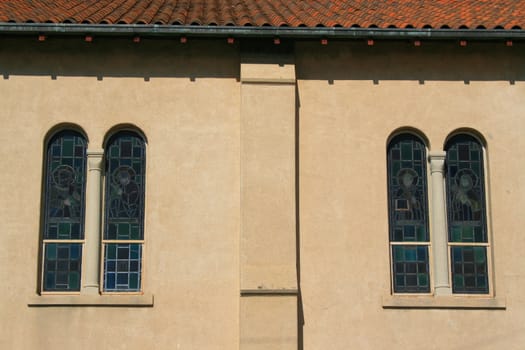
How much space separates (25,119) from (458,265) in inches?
272

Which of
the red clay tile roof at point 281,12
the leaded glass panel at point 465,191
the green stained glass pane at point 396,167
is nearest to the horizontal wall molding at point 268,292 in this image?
the green stained glass pane at point 396,167

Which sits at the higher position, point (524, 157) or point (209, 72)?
point (209, 72)

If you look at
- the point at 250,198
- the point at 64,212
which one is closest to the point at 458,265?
the point at 250,198

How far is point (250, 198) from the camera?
1493 centimetres

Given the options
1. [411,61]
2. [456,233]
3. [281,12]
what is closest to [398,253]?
[456,233]

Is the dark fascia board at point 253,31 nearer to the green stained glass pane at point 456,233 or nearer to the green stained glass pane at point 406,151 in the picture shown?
the green stained glass pane at point 406,151

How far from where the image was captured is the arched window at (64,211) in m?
15.0

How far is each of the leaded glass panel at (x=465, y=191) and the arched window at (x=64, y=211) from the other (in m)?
5.61

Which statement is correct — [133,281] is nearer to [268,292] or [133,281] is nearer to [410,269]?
[268,292]

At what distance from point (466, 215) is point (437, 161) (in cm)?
94

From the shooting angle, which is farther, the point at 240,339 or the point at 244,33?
the point at 244,33

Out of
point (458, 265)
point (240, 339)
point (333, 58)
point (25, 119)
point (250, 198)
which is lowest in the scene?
point (240, 339)

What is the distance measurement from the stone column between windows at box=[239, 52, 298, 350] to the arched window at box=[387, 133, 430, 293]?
164cm

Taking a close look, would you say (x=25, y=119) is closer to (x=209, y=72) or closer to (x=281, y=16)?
(x=209, y=72)
